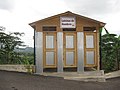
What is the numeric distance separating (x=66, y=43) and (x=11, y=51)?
676 centimetres

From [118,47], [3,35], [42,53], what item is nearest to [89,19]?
[42,53]

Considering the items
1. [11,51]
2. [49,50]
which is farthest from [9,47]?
[49,50]

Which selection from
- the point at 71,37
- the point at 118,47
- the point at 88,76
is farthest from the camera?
the point at 118,47

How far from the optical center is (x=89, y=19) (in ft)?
54.7

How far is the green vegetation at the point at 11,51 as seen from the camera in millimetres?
21484

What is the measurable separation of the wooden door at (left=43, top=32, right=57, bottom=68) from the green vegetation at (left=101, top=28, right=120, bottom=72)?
24.3 feet

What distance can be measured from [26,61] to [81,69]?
6.99 meters

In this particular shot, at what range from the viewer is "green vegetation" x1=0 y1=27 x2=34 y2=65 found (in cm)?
2148

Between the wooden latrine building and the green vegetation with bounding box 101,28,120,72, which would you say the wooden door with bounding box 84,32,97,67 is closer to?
the wooden latrine building

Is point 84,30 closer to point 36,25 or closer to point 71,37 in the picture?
point 71,37

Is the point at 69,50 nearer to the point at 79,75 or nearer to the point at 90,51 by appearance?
the point at 90,51

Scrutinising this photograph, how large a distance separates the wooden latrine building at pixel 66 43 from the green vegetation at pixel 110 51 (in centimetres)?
608

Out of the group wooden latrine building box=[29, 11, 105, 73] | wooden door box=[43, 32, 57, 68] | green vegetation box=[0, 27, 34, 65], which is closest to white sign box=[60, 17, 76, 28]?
wooden latrine building box=[29, 11, 105, 73]

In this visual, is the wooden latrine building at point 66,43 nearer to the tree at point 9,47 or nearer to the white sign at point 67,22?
the white sign at point 67,22
